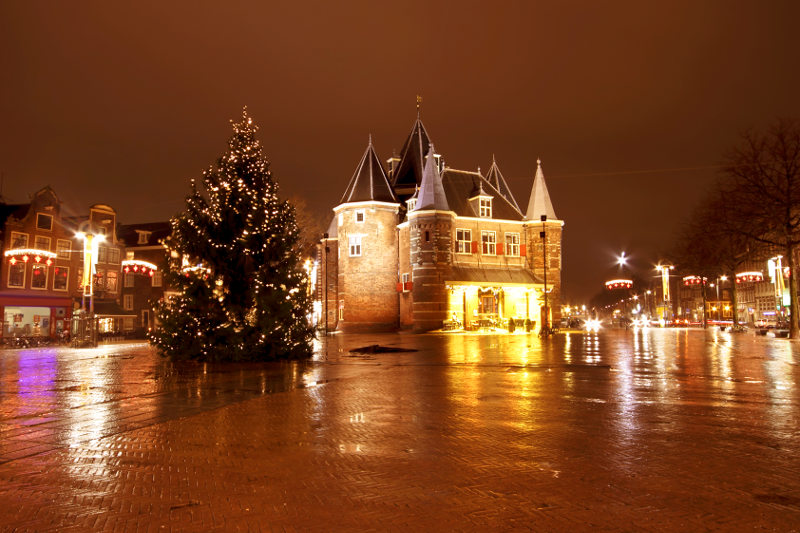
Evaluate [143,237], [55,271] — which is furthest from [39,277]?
[143,237]

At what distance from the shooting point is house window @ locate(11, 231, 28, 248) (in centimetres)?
4241

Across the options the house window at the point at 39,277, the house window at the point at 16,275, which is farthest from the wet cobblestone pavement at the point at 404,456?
the house window at the point at 39,277

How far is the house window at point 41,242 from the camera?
144ft

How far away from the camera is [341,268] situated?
2053 inches

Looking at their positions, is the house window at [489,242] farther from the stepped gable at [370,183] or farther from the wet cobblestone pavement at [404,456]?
the wet cobblestone pavement at [404,456]

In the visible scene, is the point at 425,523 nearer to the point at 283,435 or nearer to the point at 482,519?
the point at 482,519

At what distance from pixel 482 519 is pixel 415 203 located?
150 ft

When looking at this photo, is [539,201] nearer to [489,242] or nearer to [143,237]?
[489,242]

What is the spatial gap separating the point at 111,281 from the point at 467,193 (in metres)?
31.4

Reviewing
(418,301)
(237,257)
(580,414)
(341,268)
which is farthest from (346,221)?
(580,414)

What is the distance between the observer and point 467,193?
51.8 metres

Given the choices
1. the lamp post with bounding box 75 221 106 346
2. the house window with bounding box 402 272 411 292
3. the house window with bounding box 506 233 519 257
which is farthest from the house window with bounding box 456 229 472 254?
the lamp post with bounding box 75 221 106 346

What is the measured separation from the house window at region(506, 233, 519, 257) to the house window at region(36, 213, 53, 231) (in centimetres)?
3587

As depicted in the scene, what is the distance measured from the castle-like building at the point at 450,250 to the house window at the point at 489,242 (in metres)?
0.08
